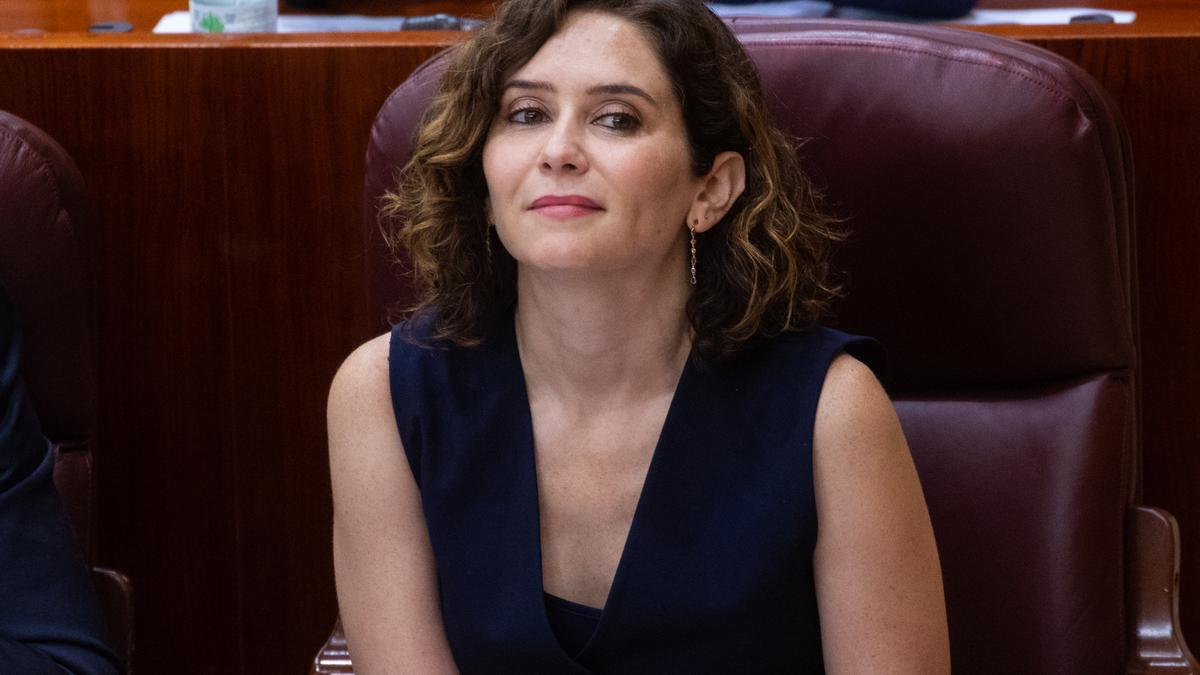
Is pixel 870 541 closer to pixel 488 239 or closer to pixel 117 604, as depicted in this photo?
pixel 488 239

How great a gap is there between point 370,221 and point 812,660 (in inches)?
24.3

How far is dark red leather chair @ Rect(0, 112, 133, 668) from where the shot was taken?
163 cm

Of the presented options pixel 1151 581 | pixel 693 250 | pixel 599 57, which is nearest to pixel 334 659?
pixel 693 250

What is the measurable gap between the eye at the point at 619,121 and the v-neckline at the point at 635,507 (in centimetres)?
22

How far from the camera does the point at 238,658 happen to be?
2.06 metres

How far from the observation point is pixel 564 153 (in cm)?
131

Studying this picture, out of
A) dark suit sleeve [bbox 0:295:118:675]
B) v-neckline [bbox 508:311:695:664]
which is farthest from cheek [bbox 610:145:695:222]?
dark suit sleeve [bbox 0:295:118:675]

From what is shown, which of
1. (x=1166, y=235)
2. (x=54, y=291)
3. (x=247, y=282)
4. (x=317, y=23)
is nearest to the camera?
(x=54, y=291)

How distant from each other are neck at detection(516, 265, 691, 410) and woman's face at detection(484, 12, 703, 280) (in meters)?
0.03

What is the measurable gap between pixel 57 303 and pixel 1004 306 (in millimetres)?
951

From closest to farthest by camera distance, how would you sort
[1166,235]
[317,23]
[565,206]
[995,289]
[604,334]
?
1. [565,206]
2. [604,334]
3. [995,289]
4. [1166,235]
5. [317,23]

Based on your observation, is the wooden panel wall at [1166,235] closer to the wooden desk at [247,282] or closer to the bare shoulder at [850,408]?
the wooden desk at [247,282]

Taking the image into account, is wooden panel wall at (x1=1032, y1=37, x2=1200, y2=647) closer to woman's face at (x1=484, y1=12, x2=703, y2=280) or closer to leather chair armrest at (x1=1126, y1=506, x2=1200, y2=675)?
leather chair armrest at (x1=1126, y1=506, x2=1200, y2=675)

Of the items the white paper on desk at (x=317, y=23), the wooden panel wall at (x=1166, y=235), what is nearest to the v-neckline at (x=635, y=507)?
the wooden panel wall at (x=1166, y=235)
